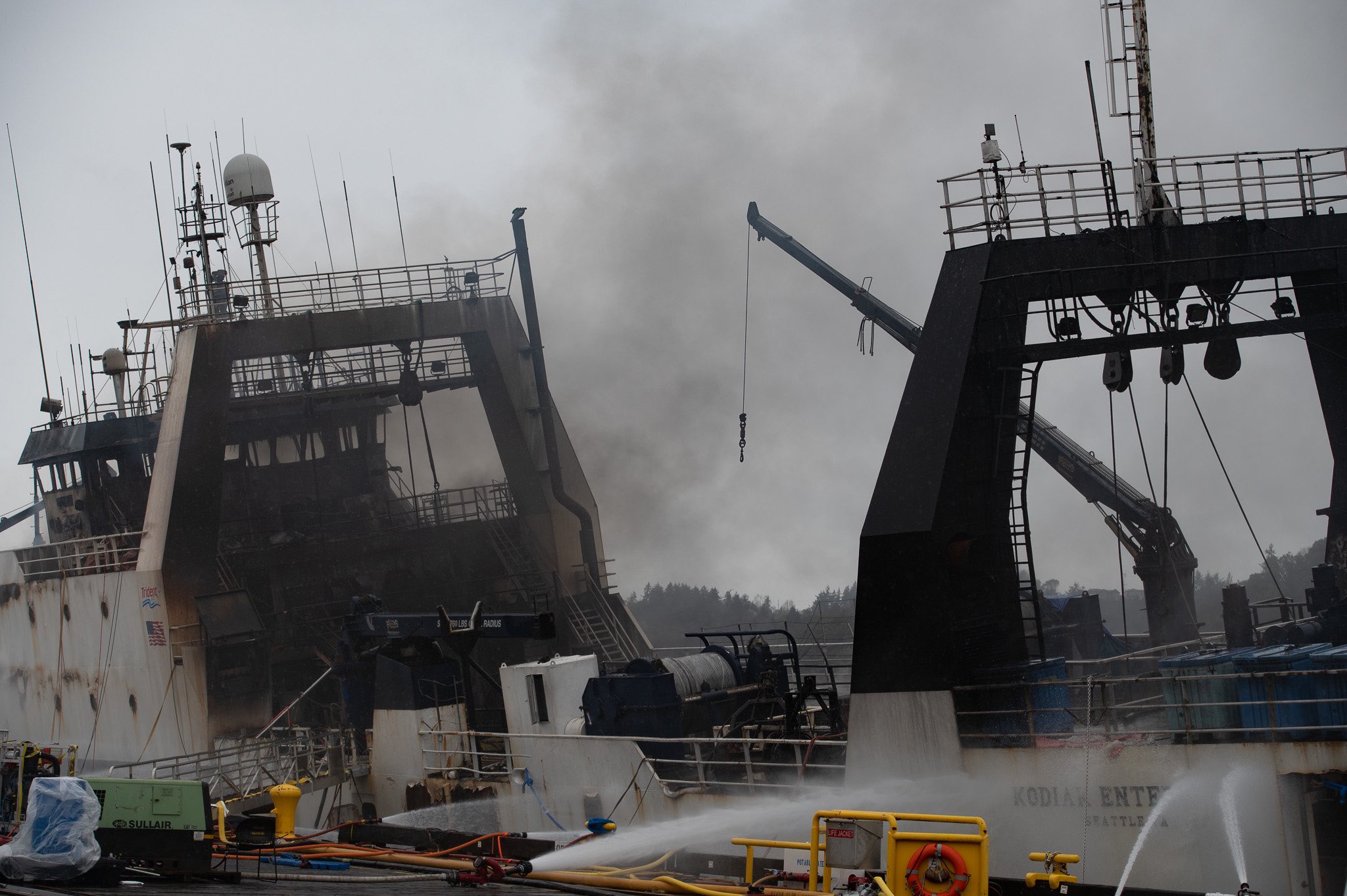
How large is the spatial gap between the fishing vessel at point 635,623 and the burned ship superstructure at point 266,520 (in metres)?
0.08

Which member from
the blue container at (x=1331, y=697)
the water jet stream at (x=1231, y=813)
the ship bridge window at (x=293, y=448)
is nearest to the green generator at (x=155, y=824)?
the water jet stream at (x=1231, y=813)

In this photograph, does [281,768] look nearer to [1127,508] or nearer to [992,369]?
[992,369]

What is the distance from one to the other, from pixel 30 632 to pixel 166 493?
276 inches

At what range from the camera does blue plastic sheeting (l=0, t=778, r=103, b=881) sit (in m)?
8.52

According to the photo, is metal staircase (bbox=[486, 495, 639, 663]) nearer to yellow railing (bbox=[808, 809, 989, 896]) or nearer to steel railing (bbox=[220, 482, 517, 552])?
steel railing (bbox=[220, 482, 517, 552])

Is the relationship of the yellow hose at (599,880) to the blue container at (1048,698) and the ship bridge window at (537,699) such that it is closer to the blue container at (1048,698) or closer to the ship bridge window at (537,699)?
the ship bridge window at (537,699)

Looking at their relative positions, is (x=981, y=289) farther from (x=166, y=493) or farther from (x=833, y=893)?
(x=166, y=493)

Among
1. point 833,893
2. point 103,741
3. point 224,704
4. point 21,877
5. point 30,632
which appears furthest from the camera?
point 30,632

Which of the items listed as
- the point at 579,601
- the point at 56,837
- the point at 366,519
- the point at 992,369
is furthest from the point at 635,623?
the point at 56,837

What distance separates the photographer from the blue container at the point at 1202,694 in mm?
11375

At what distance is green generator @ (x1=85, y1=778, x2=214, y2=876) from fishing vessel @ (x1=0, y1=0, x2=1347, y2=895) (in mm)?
2889

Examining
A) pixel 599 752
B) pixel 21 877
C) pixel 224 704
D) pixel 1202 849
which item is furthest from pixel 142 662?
pixel 1202 849

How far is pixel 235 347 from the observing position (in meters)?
22.9

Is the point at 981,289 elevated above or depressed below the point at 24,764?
above
